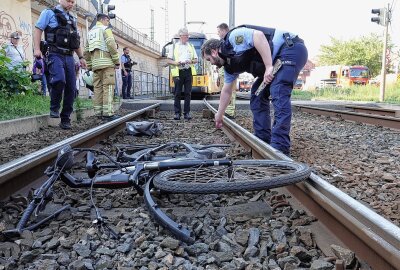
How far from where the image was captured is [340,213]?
2.11m

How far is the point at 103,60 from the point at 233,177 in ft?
20.2

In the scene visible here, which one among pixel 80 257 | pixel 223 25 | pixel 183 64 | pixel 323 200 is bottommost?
pixel 80 257

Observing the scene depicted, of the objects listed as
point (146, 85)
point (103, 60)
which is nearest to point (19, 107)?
point (103, 60)

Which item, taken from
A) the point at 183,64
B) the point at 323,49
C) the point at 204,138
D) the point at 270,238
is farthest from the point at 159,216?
the point at 323,49

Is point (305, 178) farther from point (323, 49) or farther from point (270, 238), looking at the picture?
point (323, 49)

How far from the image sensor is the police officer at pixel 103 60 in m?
8.40

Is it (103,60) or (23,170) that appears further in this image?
(103,60)

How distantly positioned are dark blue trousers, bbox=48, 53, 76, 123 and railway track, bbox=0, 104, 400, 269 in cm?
333

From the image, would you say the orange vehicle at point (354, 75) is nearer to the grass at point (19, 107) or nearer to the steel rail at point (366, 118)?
the steel rail at point (366, 118)

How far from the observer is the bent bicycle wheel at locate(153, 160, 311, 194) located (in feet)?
8.39

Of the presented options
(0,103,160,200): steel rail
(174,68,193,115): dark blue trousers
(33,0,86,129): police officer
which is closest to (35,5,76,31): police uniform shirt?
(33,0,86,129): police officer

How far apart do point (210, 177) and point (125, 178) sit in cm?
61

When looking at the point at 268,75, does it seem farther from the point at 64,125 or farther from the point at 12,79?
the point at 12,79

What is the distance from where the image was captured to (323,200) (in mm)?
2342
